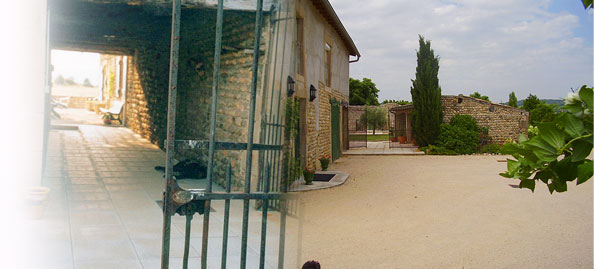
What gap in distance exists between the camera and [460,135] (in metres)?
16.4

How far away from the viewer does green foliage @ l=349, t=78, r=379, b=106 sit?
41625 millimetres

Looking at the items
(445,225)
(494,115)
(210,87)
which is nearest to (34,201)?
(210,87)

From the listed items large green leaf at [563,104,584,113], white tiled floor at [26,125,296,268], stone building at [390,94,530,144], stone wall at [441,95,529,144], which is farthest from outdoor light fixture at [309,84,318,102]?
stone wall at [441,95,529,144]

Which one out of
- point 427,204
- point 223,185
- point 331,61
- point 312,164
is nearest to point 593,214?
point 427,204

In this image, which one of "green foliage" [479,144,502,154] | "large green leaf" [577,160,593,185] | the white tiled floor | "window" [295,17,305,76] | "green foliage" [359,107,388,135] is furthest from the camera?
"green foliage" [359,107,388,135]

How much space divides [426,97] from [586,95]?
16.2 meters

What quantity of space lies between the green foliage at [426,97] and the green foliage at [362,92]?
76.9ft

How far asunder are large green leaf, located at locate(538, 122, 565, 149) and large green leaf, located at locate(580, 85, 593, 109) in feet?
0.42

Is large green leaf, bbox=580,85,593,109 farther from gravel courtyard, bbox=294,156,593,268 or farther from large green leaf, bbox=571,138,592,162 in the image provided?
gravel courtyard, bbox=294,156,593,268

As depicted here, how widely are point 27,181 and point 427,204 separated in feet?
16.3

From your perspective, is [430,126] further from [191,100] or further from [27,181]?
[27,181]

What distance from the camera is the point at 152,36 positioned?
1037cm

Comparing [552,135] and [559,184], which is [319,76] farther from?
[552,135]

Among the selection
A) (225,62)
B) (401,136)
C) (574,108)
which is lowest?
(401,136)
